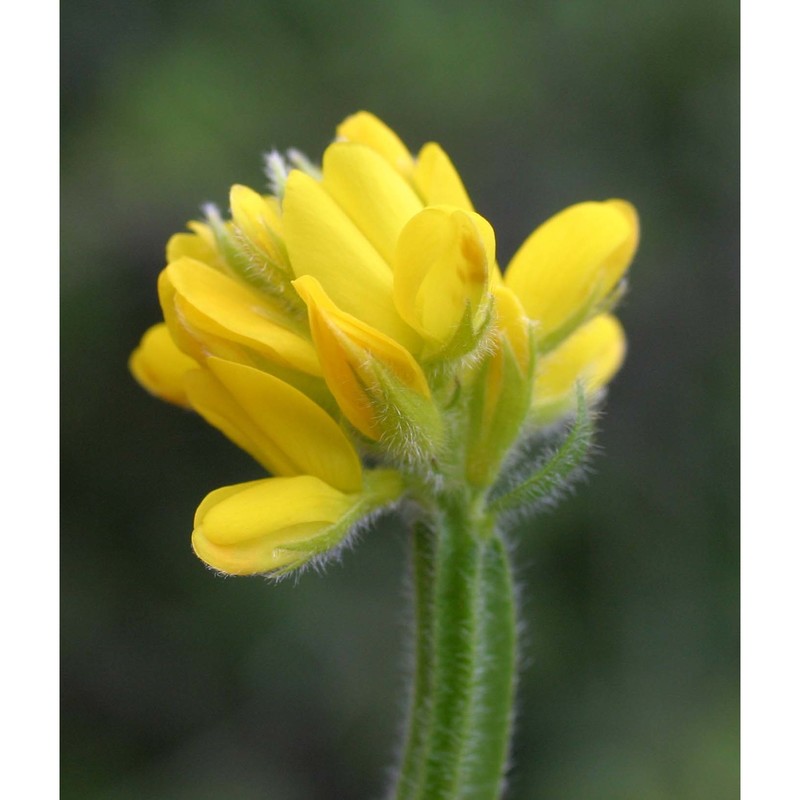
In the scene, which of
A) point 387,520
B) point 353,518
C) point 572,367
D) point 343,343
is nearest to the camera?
point 343,343

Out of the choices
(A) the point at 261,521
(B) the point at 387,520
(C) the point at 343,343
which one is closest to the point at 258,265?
(C) the point at 343,343

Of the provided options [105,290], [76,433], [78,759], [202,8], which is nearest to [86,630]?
[78,759]

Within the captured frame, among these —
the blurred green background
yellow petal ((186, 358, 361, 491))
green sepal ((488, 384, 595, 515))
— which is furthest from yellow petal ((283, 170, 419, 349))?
the blurred green background

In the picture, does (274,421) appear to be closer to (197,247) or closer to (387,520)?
(197,247)

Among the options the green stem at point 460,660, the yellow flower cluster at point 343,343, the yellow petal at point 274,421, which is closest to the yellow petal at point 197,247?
the yellow flower cluster at point 343,343

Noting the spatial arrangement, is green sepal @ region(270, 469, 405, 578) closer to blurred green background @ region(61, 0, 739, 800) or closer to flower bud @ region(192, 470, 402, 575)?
flower bud @ region(192, 470, 402, 575)

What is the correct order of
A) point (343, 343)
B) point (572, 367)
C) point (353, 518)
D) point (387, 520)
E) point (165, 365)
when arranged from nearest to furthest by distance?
point (343, 343) < point (353, 518) < point (165, 365) < point (572, 367) < point (387, 520)
